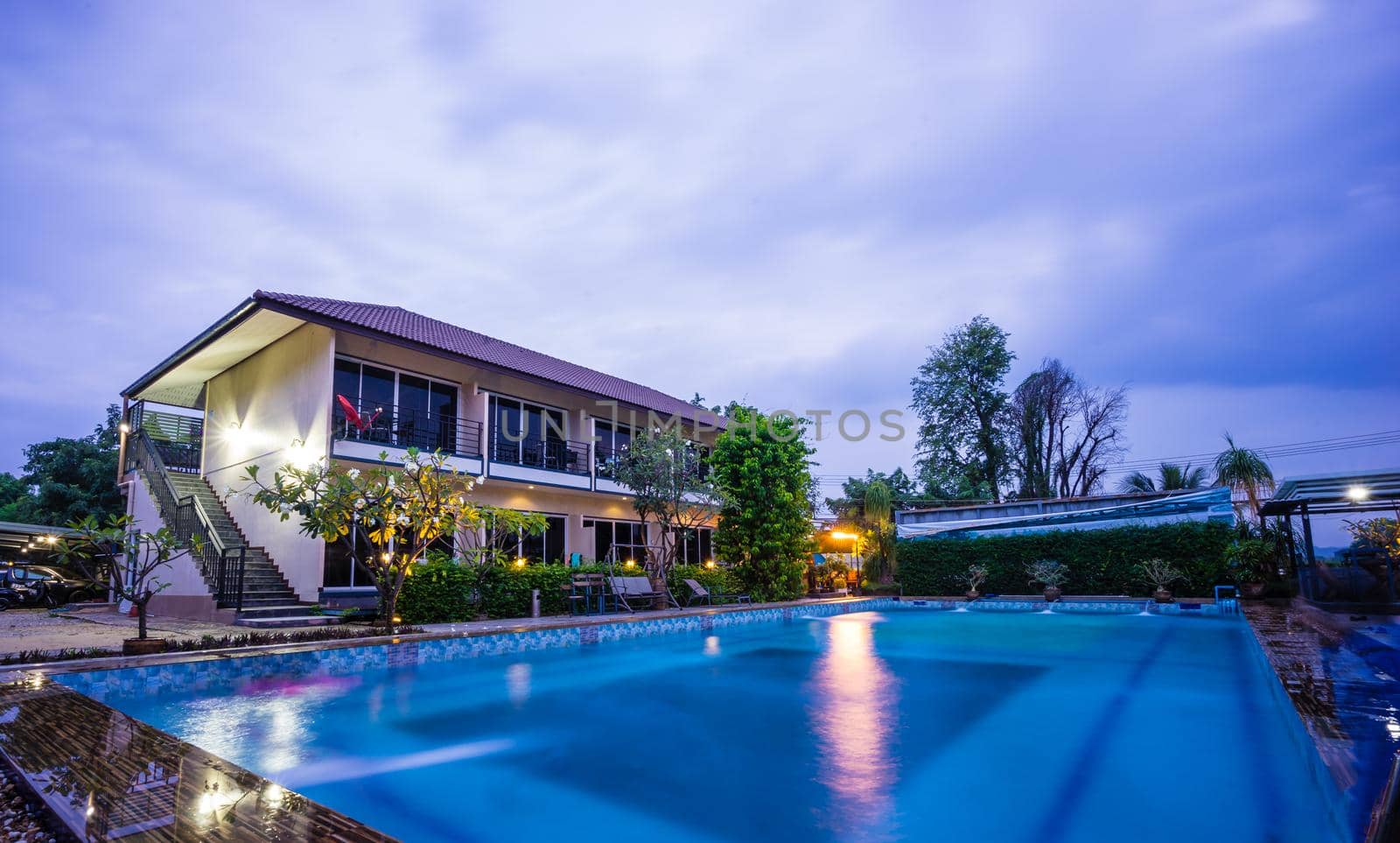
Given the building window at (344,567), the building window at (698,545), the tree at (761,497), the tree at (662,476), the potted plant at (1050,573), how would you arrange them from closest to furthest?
the building window at (344,567) < the tree at (662,476) < the tree at (761,497) < the potted plant at (1050,573) < the building window at (698,545)

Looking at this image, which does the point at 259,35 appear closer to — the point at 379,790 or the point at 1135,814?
the point at 379,790

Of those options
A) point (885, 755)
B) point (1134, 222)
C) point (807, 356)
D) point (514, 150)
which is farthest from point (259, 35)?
point (807, 356)

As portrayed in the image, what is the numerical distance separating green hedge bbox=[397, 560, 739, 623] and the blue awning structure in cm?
1047

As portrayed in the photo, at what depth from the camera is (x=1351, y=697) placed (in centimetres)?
397

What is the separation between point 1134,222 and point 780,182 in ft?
30.0

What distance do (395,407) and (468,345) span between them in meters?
2.99

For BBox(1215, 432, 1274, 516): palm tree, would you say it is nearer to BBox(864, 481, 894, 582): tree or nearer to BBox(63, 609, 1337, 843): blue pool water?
BBox(864, 481, 894, 582): tree

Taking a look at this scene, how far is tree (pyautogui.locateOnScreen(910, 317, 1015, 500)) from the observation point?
95.7 feet

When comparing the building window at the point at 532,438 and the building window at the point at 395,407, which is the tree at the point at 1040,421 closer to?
the building window at the point at 532,438

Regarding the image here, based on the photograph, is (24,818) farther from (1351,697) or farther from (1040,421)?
(1040,421)

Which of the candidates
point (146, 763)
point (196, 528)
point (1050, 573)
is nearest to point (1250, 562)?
point (1050, 573)

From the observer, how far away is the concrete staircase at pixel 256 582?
10.1 metres

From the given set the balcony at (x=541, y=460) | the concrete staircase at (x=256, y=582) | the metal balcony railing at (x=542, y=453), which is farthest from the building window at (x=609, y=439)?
the concrete staircase at (x=256, y=582)

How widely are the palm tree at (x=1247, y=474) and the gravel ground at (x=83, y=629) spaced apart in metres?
19.2
